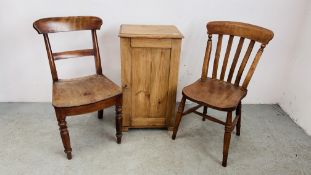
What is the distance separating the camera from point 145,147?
6.56ft

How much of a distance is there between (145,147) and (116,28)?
109 centimetres

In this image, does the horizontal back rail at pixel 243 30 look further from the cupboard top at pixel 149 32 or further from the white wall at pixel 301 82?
the white wall at pixel 301 82

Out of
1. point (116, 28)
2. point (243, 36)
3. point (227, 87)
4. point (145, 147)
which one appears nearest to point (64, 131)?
point (145, 147)

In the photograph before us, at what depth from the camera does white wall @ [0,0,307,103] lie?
2.23 m

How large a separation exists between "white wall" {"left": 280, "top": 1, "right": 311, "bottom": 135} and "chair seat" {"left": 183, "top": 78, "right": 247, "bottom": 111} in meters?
0.82

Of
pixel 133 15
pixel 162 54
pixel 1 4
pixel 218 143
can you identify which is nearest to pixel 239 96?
pixel 218 143

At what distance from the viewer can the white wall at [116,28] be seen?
2229mm

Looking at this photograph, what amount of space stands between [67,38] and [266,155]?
6.41 feet

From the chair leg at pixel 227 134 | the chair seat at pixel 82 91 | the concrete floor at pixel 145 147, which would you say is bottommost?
the concrete floor at pixel 145 147

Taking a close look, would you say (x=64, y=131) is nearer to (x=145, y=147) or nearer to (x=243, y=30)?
(x=145, y=147)

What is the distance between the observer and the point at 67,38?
7.61 ft

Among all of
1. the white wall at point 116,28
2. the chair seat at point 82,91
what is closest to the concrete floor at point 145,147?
the white wall at point 116,28

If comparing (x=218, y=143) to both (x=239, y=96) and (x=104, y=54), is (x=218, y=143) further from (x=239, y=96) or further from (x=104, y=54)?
(x=104, y=54)

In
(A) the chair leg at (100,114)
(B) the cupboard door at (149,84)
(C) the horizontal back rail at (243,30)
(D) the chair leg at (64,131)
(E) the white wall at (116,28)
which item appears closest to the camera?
(D) the chair leg at (64,131)
